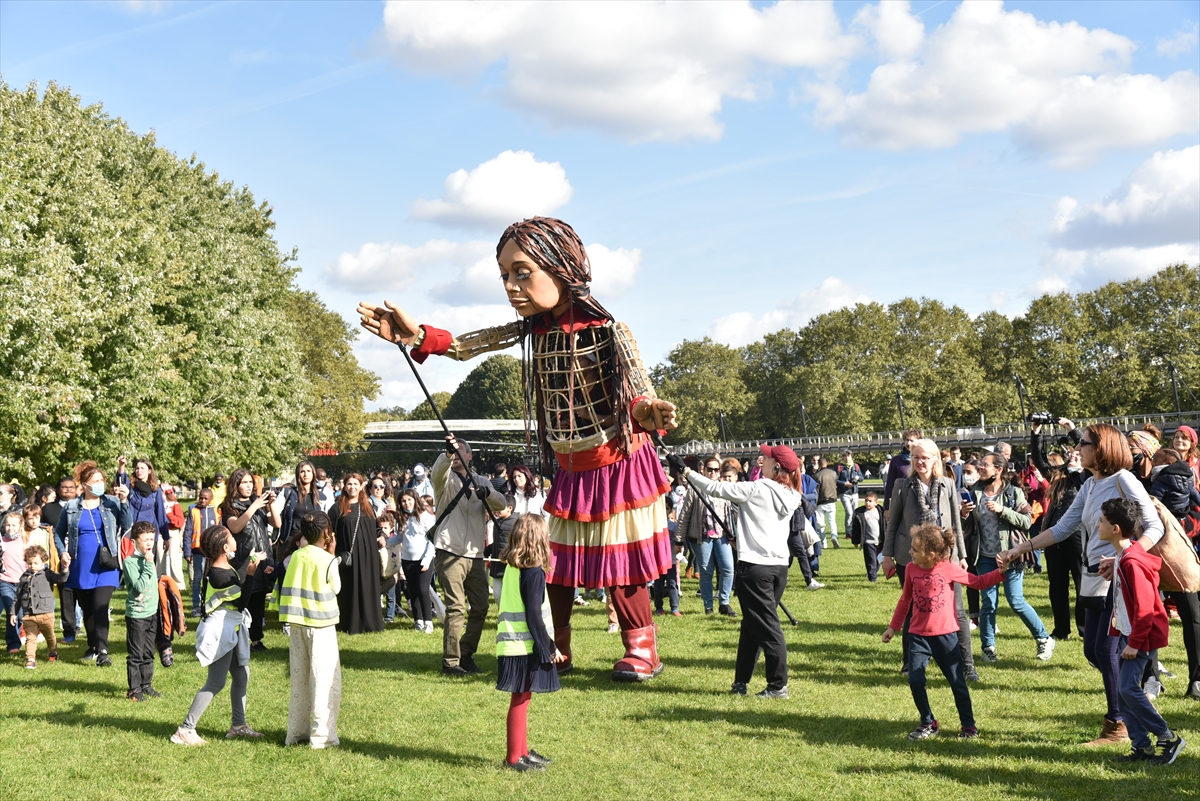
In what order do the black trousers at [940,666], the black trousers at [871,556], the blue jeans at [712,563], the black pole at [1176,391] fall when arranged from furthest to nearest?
the black pole at [1176,391] → the black trousers at [871,556] → the blue jeans at [712,563] → the black trousers at [940,666]

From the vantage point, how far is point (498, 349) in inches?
352

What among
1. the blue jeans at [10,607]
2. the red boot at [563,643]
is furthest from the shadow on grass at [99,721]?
the blue jeans at [10,607]

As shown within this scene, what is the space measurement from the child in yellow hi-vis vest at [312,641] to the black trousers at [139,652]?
7.45 feet

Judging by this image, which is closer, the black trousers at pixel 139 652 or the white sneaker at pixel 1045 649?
the black trousers at pixel 139 652

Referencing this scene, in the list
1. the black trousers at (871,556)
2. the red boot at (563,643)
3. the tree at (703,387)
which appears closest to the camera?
the red boot at (563,643)

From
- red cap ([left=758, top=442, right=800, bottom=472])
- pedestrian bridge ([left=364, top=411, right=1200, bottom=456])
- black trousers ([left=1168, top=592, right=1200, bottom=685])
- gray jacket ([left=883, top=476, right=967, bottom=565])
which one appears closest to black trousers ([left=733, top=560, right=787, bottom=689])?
red cap ([left=758, top=442, right=800, bottom=472])

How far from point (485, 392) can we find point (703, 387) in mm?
36827

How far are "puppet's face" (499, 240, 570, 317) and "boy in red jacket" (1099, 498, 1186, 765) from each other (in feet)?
13.9

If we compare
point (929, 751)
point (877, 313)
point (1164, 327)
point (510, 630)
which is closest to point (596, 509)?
point (510, 630)

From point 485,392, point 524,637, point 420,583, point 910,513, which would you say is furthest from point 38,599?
point 485,392

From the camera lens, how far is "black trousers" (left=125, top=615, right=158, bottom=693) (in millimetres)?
8398

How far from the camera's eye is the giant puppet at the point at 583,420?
8281mm

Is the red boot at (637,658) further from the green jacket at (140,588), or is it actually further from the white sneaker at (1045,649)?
the green jacket at (140,588)

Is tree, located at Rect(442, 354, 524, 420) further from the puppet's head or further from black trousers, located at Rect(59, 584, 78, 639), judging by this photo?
the puppet's head
